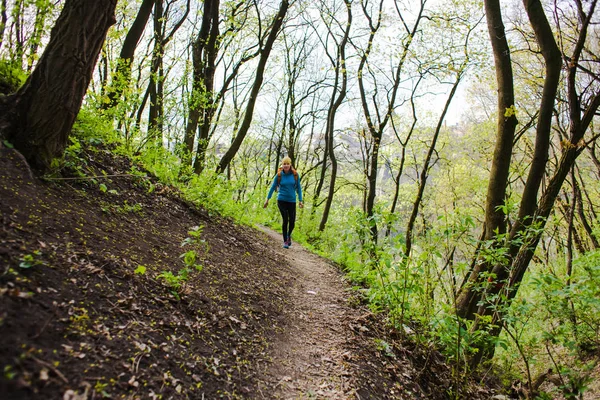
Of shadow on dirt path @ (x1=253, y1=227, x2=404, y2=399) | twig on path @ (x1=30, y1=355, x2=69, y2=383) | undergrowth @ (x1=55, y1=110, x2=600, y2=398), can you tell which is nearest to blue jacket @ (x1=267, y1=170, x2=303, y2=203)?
undergrowth @ (x1=55, y1=110, x2=600, y2=398)

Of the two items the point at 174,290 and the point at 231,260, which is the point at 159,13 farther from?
the point at 174,290

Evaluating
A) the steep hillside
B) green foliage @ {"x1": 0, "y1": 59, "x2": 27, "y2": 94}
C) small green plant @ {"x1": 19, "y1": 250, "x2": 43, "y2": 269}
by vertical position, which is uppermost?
green foliage @ {"x1": 0, "y1": 59, "x2": 27, "y2": 94}

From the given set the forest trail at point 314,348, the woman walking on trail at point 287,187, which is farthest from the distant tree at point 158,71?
the forest trail at point 314,348

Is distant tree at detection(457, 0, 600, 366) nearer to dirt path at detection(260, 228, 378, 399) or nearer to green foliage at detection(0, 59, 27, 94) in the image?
dirt path at detection(260, 228, 378, 399)

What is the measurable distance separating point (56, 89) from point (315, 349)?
3.74 metres

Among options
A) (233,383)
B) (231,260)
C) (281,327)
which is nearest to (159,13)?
(231,260)

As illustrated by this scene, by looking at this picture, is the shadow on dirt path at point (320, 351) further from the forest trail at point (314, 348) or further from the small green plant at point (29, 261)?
the small green plant at point (29, 261)

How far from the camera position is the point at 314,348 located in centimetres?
383

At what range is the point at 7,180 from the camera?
282 cm

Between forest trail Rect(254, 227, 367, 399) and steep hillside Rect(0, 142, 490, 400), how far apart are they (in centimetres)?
2

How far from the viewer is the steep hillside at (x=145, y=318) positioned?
184 cm

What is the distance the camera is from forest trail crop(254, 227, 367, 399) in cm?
304

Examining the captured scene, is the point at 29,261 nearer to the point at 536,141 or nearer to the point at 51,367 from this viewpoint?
the point at 51,367

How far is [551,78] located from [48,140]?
22.4 ft
